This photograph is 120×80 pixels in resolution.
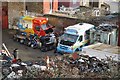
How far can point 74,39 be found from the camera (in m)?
4.21

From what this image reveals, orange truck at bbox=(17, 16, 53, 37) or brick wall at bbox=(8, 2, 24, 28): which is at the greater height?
brick wall at bbox=(8, 2, 24, 28)

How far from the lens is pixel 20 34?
15.3ft

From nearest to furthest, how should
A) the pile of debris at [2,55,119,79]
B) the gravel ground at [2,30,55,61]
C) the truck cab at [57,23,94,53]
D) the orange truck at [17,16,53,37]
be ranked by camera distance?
1. the pile of debris at [2,55,119,79]
2. the gravel ground at [2,30,55,61]
3. the truck cab at [57,23,94,53]
4. the orange truck at [17,16,53,37]

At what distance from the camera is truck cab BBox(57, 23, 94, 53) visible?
4129 millimetres

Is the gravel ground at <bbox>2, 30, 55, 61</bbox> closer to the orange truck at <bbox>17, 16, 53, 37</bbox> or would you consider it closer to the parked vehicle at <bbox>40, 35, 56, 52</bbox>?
the parked vehicle at <bbox>40, 35, 56, 52</bbox>

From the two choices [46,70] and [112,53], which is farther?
[112,53]

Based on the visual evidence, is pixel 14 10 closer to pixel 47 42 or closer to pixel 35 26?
pixel 35 26

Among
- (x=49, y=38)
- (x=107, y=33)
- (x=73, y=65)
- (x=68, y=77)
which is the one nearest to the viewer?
(x=68, y=77)

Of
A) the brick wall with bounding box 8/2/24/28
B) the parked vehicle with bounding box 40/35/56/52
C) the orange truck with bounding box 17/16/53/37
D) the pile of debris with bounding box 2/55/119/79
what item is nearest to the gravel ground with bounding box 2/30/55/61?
the parked vehicle with bounding box 40/35/56/52

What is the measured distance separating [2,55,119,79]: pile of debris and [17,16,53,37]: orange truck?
1683 mm

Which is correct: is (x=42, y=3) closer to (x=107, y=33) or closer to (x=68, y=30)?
(x=68, y=30)

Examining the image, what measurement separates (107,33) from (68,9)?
5.56 feet

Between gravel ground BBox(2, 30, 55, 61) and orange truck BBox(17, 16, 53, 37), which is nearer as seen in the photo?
gravel ground BBox(2, 30, 55, 61)

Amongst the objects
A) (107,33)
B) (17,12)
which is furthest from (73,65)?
(17,12)
